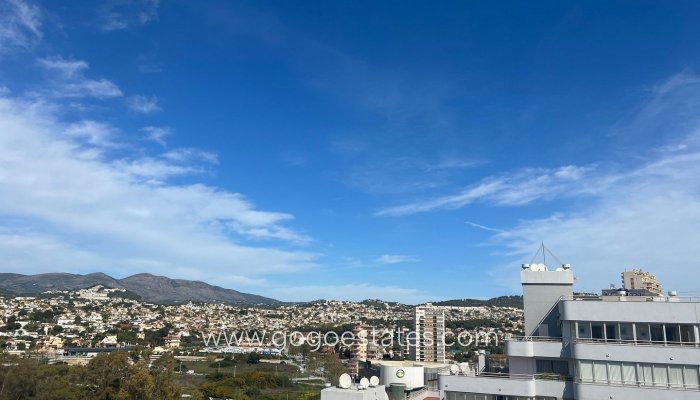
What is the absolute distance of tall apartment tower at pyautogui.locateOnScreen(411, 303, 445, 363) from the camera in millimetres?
134312

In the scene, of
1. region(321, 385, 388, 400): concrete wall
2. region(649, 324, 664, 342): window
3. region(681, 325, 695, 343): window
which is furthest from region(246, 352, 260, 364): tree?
region(681, 325, 695, 343): window

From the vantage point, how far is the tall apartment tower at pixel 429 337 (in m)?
134

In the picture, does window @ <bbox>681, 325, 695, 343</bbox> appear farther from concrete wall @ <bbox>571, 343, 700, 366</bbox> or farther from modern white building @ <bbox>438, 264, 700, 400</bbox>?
concrete wall @ <bbox>571, 343, 700, 366</bbox>

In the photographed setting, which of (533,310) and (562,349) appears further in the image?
(533,310)

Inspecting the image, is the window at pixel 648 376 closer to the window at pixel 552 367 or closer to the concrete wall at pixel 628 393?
the concrete wall at pixel 628 393

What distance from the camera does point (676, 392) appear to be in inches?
709

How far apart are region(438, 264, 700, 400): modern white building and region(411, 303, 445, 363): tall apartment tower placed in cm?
11178

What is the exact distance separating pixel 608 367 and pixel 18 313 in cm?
19939

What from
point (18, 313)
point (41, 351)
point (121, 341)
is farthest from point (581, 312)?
point (18, 313)

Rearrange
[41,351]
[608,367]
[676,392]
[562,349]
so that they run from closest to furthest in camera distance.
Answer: [676,392], [608,367], [562,349], [41,351]

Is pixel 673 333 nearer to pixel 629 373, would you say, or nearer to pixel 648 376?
pixel 648 376

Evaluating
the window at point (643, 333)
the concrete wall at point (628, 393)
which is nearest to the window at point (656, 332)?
the window at point (643, 333)

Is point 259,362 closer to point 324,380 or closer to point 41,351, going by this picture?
point 324,380

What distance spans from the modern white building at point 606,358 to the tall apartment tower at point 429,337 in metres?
112
